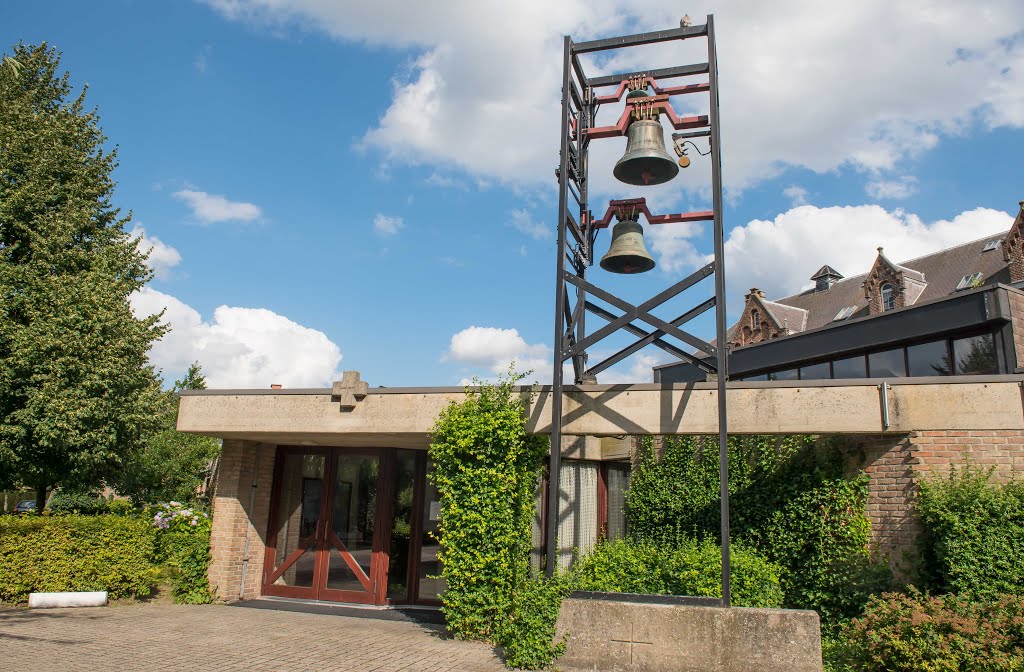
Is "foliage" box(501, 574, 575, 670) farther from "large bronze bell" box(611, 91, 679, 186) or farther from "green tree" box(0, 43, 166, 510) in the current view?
"green tree" box(0, 43, 166, 510)

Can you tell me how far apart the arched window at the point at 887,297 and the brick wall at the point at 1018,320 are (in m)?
19.1

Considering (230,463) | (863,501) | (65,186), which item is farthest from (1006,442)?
(65,186)

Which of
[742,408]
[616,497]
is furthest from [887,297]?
[742,408]

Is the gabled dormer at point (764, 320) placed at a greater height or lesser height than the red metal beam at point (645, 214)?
greater

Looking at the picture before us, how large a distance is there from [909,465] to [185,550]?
34.7 feet

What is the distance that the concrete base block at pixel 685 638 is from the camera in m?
6.31

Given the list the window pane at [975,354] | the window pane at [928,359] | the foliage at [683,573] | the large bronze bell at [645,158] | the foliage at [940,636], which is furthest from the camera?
the window pane at [928,359]

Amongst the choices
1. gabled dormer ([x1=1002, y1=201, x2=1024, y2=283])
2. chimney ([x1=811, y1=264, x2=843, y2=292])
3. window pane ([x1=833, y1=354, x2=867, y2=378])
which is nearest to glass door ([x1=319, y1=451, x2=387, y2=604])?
window pane ([x1=833, y1=354, x2=867, y2=378])

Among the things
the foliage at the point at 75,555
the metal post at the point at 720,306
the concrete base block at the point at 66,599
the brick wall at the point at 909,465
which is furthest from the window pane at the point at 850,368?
the concrete base block at the point at 66,599

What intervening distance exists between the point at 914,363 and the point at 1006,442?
7036mm

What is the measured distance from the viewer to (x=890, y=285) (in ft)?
99.8

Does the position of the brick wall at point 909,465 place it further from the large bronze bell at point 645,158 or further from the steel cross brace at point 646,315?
the large bronze bell at point 645,158

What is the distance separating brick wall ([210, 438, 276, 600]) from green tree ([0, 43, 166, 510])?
2648mm

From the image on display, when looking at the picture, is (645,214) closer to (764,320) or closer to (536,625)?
(536,625)
